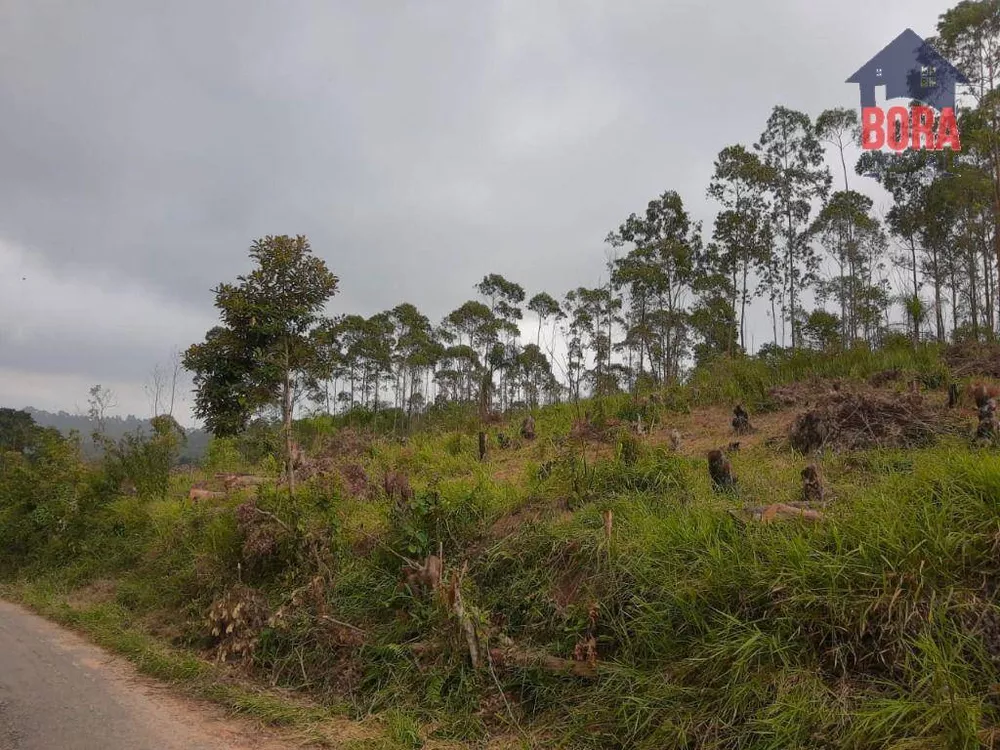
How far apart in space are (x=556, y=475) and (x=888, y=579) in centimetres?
334

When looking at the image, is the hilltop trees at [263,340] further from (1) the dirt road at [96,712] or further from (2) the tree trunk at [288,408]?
(1) the dirt road at [96,712]

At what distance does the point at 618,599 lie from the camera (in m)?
3.95

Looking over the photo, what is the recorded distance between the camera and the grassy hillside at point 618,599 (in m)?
2.93

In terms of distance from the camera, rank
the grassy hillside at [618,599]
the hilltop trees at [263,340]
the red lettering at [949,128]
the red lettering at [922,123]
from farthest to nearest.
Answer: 1. the red lettering at [922,123]
2. the red lettering at [949,128]
3. the hilltop trees at [263,340]
4. the grassy hillside at [618,599]

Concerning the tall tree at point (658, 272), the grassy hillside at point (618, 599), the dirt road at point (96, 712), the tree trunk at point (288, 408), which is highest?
the tall tree at point (658, 272)

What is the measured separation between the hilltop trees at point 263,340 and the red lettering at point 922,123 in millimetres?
17467

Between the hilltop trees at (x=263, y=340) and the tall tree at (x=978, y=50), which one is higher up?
the tall tree at (x=978, y=50)

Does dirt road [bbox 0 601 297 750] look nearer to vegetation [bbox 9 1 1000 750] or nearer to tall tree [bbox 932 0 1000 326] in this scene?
vegetation [bbox 9 1 1000 750]

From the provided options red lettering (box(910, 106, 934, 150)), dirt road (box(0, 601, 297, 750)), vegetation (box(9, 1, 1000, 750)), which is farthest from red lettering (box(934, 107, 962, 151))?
dirt road (box(0, 601, 297, 750))

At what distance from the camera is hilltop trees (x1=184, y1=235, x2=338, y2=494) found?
7141 millimetres

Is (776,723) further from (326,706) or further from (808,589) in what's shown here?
(326,706)

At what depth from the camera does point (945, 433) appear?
19.2 ft

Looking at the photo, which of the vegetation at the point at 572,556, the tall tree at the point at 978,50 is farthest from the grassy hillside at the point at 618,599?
the tall tree at the point at 978,50

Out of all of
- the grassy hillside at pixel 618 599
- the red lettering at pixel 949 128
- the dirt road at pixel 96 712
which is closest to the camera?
the grassy hillside at pixel 618 599
